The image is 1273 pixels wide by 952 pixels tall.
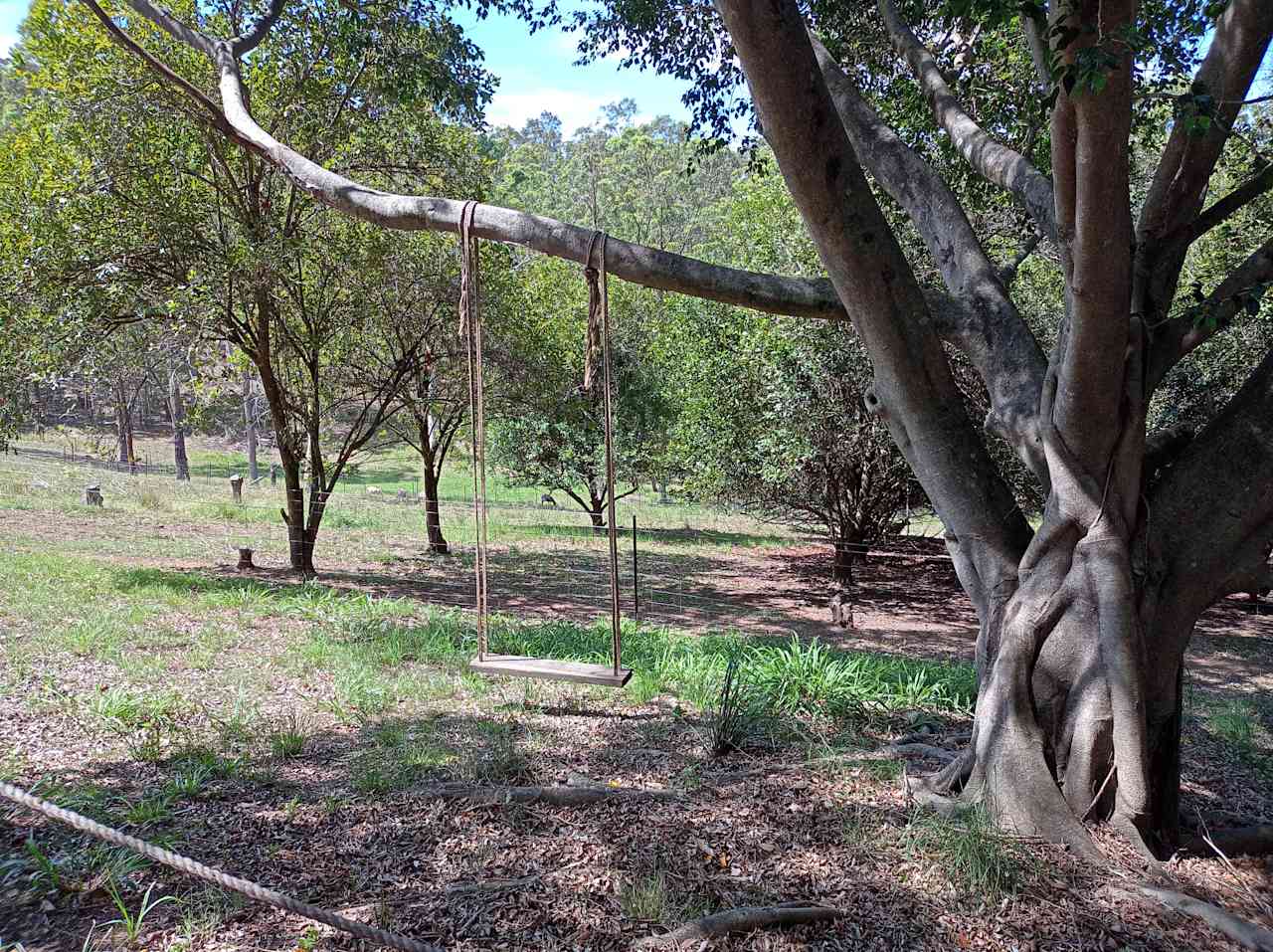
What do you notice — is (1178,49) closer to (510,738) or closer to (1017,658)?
(1017,658)

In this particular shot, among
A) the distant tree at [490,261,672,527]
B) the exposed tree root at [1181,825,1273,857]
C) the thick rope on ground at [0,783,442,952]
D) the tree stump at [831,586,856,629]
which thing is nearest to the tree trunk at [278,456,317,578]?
the distant tree at [490,261,672,527]

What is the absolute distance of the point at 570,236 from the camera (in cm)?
368

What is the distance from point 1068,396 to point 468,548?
566 inches

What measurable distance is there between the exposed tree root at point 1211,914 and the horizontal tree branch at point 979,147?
276cm

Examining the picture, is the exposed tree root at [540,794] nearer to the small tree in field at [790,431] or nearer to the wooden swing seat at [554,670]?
the wooden swing seat at [554,670]

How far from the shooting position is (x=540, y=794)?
11.9 feet

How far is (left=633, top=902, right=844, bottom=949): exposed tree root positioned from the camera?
260 cm

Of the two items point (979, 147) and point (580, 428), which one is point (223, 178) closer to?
point (580, 428)

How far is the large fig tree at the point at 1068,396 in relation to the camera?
2.93 m

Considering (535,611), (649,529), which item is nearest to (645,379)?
(649,529)

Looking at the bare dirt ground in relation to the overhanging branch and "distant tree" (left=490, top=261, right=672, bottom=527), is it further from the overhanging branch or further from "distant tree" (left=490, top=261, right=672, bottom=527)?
"distant tree" (left=490, top=261, right=672, bottom=527)

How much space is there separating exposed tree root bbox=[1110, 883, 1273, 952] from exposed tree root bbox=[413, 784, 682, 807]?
1.79 metres

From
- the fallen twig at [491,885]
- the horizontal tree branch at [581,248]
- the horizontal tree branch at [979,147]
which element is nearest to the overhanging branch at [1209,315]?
the horizontal tree branch at [979,147]

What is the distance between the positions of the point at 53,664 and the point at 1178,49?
8992 mm
